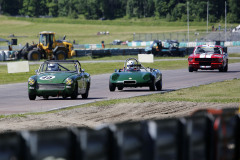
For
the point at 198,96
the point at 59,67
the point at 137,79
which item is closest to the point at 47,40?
the point at 137,79

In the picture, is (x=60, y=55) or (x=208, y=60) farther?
(x=60, y=55)

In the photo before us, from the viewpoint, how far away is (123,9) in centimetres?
17725

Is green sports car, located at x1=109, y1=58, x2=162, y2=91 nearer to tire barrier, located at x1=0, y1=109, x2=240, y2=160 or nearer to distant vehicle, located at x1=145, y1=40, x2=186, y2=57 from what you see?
tire barrier, located at x1=0, y1=109, x2=240, y2=160

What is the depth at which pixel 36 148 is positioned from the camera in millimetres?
4180

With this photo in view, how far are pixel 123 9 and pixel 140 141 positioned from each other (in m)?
174

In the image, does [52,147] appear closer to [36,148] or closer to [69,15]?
[36,148]

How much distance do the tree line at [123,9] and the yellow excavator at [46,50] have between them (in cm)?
9775

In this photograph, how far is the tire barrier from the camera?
4.17 metres

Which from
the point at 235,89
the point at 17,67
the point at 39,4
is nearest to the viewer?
the point at 235,89

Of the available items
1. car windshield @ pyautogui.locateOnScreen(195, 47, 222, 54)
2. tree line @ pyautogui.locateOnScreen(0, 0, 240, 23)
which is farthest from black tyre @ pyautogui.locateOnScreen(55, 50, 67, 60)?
tree line @ pyautogui.locateOnScreen(0, 0, 240, 23)

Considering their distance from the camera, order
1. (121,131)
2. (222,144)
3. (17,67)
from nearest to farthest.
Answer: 1. (121,131)
2. (222,144)
3. (17,67)

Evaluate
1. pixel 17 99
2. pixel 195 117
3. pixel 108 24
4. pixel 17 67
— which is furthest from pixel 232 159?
pixel 108 24

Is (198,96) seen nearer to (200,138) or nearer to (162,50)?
(200,138)

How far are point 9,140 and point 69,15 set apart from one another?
162453mm
